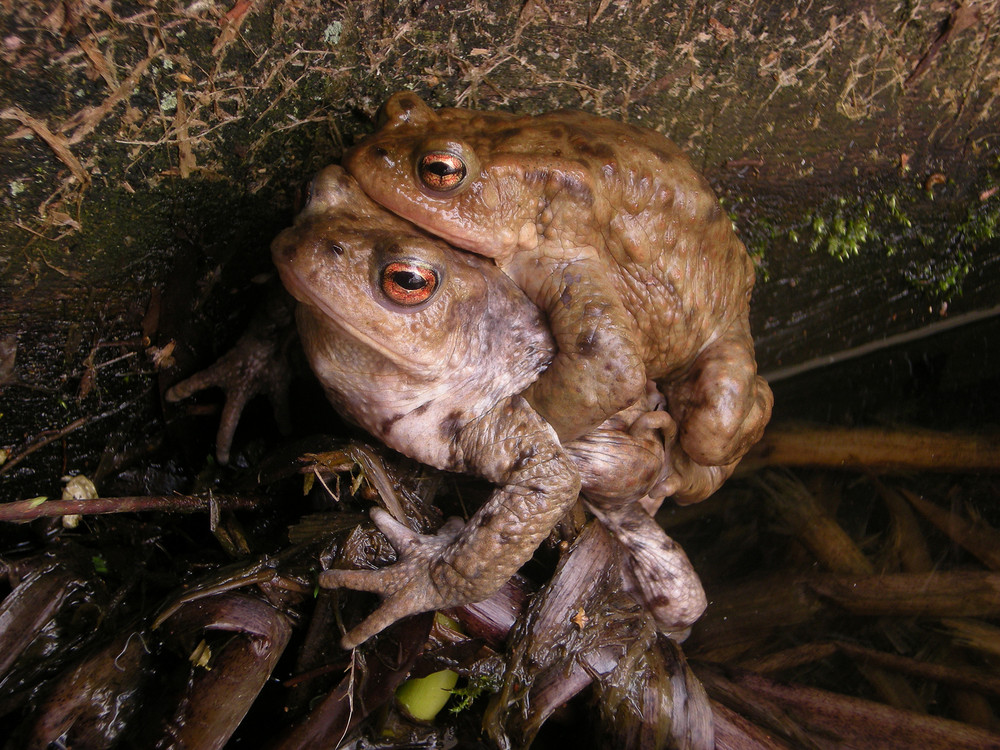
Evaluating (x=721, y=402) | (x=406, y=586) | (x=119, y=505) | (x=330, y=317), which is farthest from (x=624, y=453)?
(x=119, y=505)

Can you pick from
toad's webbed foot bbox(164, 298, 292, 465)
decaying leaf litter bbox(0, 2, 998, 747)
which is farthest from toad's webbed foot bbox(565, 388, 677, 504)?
toad's webbed foot bbox(164, 298, 292, 465)

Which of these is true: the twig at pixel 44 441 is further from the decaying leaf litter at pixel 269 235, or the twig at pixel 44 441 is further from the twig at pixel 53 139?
the twig at pixel 53 139

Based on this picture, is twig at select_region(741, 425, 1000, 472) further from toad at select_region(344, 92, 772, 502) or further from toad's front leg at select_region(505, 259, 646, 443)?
toad's front leg at select_region(505, 259, 646, 443)

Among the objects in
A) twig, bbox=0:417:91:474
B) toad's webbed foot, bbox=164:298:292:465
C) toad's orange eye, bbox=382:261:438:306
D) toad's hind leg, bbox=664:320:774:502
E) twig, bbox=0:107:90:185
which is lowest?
twig, bbox=0:417:91:474

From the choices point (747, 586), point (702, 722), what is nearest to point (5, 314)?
point (702, 722)

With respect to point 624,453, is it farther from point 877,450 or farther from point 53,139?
point 877,450

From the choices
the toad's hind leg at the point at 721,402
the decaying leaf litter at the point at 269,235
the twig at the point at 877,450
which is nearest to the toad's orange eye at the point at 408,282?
the decaying leaf litter at the point at 269,235
